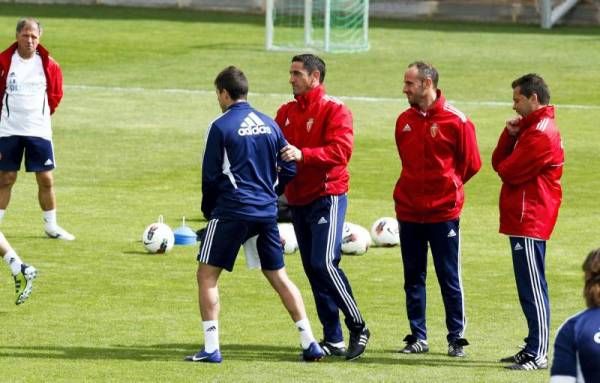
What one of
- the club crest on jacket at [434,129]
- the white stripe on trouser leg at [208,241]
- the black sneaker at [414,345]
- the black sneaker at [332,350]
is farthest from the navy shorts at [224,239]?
the black sneaker at [414,345]

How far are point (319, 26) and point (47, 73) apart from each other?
95.3ft

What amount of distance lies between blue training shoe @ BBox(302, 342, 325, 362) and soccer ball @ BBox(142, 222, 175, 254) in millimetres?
4960

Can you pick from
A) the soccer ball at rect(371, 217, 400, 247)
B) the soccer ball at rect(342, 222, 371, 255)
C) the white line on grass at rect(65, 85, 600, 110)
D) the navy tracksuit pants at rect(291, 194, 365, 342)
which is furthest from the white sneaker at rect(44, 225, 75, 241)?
the white line on grass at rect(65, 85, 600, 110)

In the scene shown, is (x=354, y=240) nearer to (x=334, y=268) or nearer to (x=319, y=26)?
(x=334, y=268)

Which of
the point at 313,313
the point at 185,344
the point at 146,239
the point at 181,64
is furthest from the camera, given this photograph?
the point at 181,64

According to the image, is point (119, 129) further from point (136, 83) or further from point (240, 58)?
point (240, 58)

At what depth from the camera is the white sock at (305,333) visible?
467 inches

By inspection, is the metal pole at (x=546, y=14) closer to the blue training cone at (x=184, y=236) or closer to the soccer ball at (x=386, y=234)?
the soccer ball at (x=386, y=234)

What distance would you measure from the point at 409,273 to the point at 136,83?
20.8 meters

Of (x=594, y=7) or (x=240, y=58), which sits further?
(x=594, y=7)

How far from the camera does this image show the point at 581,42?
42.3 meters

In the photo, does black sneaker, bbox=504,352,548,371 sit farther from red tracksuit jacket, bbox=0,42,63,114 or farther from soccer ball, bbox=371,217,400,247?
red tracksuit jacket, bbox=0,42,63,114

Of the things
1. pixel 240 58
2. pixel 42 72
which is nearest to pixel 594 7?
pixel 240 58

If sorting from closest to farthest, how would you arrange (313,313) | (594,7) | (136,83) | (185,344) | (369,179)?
1. (185,344)
2. (313,313)
3. (369,179)
4. (136,83)
5. (594,7)
